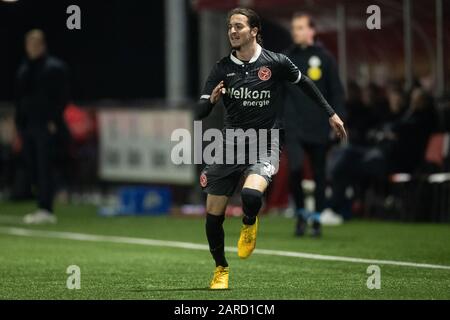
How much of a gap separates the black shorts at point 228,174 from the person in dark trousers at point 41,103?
24.8 feet

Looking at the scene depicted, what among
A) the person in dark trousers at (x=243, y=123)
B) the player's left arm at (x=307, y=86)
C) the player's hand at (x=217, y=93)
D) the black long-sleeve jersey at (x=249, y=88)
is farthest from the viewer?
the player's left arm at (x=307, y=86)

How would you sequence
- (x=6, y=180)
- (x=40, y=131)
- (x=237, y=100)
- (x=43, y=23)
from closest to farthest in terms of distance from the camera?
(x=237, y=100) < (x=40, y=131) < (x=6, y=180) < (x=43, y=23)

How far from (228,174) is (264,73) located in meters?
0.79

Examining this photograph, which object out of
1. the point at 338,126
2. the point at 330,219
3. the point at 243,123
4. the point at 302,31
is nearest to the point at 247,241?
the point at 243,123

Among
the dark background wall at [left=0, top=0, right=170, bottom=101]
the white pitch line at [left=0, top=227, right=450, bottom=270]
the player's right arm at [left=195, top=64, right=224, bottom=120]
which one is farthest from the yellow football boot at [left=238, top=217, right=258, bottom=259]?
the dark background wall at [left=0, top=0, right=170, bottom=101]

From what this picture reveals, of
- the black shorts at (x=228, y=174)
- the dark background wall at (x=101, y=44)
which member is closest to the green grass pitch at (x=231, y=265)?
the black shorts at (x=228, y=174)

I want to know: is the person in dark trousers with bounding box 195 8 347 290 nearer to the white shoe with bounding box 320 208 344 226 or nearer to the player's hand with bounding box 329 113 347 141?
the player's hand with bounding box 329 113 347 141

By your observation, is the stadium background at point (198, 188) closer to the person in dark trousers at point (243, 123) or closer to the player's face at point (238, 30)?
the person in dark trousers at point (243, 123)

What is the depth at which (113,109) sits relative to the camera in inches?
820

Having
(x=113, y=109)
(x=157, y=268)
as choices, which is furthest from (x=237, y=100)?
(x=113, y=109)

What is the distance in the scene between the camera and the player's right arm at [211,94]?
871cm

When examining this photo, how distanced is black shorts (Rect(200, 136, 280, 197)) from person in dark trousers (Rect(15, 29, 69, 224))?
24.8 feet

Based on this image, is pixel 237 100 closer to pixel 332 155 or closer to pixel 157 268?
pixel 157 268

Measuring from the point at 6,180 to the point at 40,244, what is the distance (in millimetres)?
10749
